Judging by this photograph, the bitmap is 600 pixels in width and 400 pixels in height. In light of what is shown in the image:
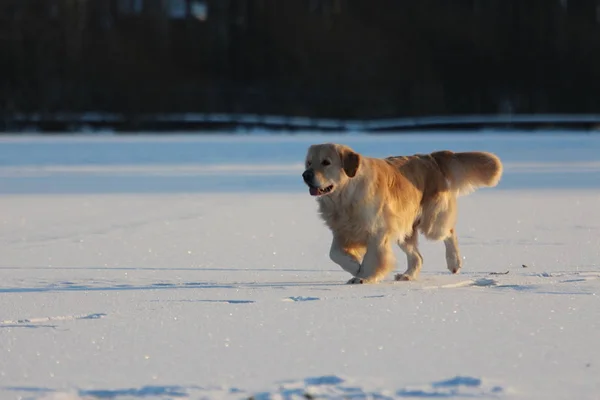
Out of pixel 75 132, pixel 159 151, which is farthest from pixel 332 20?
pixel 159 151

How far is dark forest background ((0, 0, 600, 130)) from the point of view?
41312mm

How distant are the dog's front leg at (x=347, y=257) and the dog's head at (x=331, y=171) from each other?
34 cm

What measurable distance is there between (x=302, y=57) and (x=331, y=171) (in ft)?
126

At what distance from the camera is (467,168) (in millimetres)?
7488

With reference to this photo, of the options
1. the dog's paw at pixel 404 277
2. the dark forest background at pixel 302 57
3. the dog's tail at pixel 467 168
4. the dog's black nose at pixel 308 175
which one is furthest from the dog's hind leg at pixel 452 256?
the dark forest background at pixel 302 57

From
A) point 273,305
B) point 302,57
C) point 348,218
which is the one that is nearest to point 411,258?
point 348,218

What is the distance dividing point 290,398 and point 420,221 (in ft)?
12.1

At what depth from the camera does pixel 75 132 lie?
34.1 m

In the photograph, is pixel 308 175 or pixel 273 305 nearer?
pixel 273 305

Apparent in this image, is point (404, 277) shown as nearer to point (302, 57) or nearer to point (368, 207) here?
point (368, 207)

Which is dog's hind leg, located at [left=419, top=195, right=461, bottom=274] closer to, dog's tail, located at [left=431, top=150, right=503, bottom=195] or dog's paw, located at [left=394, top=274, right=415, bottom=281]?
dog's tail, located at [left=431, top=150, right=503, bottom=195]

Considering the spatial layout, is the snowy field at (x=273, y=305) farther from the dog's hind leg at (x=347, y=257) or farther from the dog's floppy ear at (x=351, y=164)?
the dog's floppy ear at (x=351, y=164)

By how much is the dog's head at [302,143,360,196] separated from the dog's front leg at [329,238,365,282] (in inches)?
13.5

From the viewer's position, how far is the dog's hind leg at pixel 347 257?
6.57 meters
